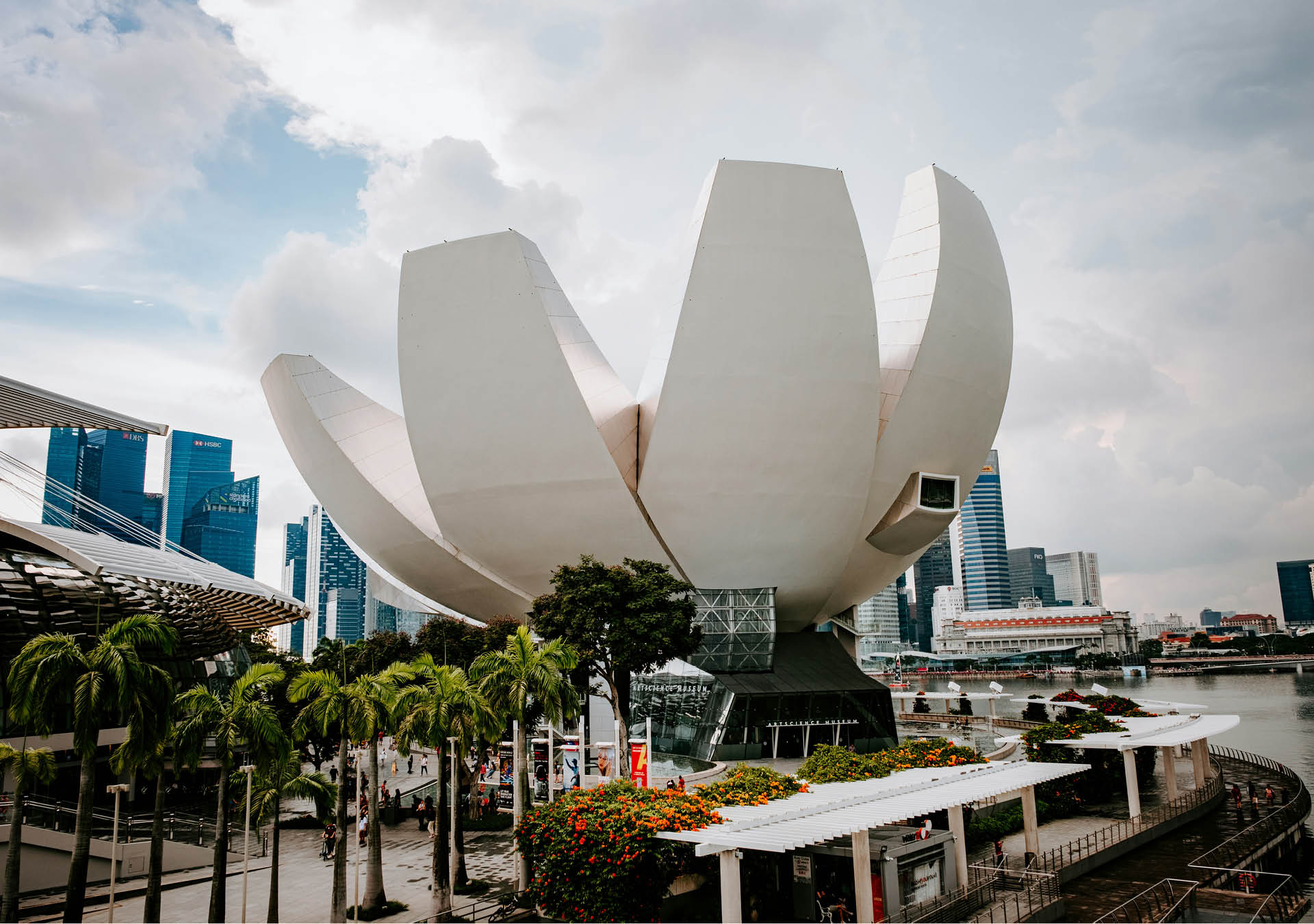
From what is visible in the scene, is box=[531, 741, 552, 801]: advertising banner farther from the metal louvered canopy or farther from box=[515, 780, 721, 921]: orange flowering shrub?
the metal louvered canopy

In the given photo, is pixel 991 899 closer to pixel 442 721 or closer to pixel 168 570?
pixel 442 721

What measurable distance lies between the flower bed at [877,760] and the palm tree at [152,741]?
11334 mm

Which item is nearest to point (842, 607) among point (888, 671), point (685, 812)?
point (685, 812)

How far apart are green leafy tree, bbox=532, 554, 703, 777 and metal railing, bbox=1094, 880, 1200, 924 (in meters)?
12.5

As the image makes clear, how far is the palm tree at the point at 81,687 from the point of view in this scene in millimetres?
13148

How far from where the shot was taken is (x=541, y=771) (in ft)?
74.1

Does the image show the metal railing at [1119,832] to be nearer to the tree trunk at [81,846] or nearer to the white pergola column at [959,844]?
the white pergola column at [959,844]

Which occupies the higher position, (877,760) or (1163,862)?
(877,760)

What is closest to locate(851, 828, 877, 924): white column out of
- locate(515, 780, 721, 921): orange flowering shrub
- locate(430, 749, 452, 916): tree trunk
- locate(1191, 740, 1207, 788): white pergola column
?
locate(515, 780, 721, 921): orange flowering shrub

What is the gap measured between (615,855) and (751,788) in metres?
2.73

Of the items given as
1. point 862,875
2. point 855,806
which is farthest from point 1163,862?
point 862,875

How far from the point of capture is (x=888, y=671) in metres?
152

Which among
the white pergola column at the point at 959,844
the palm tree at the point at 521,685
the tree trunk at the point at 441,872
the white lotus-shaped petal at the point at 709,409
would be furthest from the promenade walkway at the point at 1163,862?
the white lotus-shaped petal at the point at 709,409

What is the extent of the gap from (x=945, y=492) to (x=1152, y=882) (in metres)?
18.4
